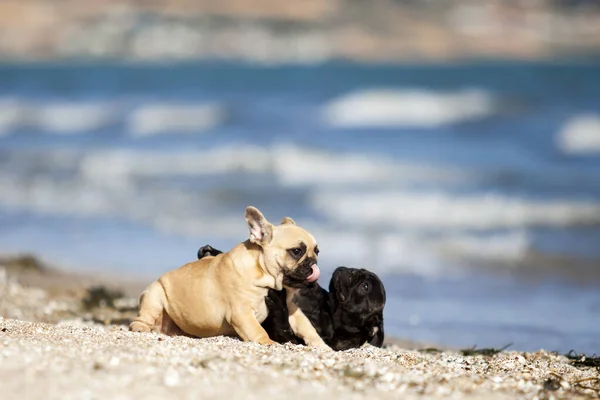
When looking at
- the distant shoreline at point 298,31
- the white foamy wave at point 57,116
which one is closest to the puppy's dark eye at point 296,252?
the white foamy wave at point 57,116

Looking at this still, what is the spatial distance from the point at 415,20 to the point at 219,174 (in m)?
15.6

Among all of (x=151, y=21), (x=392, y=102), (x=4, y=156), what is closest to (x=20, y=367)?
(x=4, y=156)

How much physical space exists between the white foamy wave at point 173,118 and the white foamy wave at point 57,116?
69 cm

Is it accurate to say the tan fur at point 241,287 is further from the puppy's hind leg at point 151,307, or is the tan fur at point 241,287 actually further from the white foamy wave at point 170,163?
the white foamy wave at point 170,163

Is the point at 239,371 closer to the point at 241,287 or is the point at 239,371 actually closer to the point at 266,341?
the point at 266,341

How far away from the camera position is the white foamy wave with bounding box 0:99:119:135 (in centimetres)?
2364

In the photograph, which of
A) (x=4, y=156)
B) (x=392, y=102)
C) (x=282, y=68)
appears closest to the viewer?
(x=4, y=156)

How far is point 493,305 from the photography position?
9383 mm

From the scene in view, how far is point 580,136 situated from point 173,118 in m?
9.35

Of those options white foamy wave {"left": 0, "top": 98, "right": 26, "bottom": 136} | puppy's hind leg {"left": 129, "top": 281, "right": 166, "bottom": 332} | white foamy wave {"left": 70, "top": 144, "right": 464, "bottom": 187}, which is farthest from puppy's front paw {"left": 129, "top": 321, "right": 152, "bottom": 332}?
white foamy wave {"left": 0, "top": 98, "right": 26, "bottom": 136}

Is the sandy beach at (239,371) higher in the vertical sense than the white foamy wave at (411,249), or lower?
lower

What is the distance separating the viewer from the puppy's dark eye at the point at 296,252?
21.1ft

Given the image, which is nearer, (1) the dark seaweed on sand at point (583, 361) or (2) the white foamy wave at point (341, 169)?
(1) the dark seaweed on sand at point (583, 361)

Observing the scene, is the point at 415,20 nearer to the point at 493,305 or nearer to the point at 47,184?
the point at 47,184
